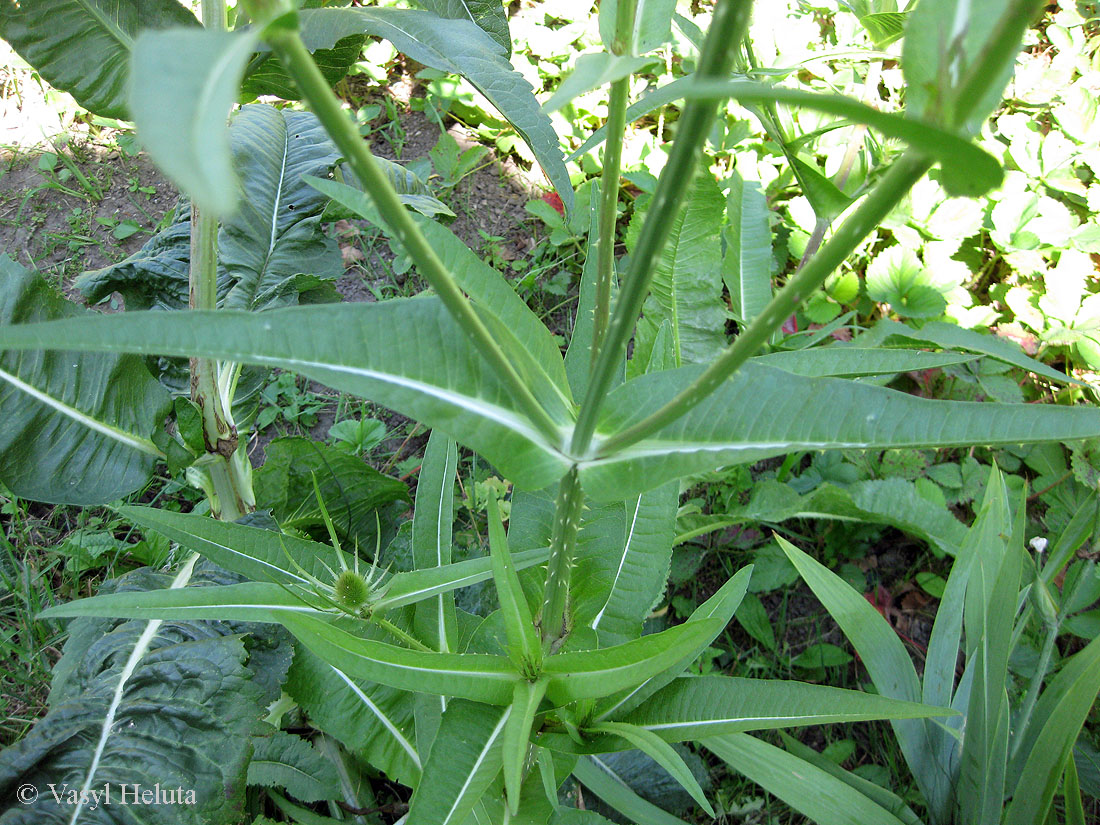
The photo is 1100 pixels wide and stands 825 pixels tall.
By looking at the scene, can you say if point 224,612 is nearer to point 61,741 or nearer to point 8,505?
point 61,741

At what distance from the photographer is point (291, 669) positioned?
129 cm

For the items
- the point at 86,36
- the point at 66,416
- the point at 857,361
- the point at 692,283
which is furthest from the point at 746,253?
the point at 66,416

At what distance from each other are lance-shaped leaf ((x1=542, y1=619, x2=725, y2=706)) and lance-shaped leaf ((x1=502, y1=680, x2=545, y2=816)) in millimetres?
34

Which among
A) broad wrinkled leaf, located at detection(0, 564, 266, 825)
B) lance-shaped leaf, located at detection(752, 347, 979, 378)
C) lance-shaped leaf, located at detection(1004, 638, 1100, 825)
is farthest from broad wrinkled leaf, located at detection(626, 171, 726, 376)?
broad wrinkled leaf, located at detection(0, 564, 266, 825)

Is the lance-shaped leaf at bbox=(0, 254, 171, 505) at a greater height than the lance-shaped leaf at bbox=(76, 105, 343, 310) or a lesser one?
lesser

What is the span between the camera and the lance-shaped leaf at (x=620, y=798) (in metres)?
1.28

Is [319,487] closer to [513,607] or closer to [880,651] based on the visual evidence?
[513,607]

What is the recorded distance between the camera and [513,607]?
32.9 inches

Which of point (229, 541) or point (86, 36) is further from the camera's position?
point (86, 36)

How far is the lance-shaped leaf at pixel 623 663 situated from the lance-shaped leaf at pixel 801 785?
0.54 metres

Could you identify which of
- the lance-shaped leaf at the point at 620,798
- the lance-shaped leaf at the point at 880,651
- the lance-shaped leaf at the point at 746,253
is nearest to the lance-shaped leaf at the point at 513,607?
the lance-shaped leaf at the point at 620,798

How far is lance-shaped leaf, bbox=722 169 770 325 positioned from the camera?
1.76 m

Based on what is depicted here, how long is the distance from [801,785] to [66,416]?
1.61 meters

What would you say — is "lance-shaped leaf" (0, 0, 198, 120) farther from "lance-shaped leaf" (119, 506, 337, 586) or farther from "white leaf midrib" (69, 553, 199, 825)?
"white leaf midrib" (69, 553, 199, 825)
